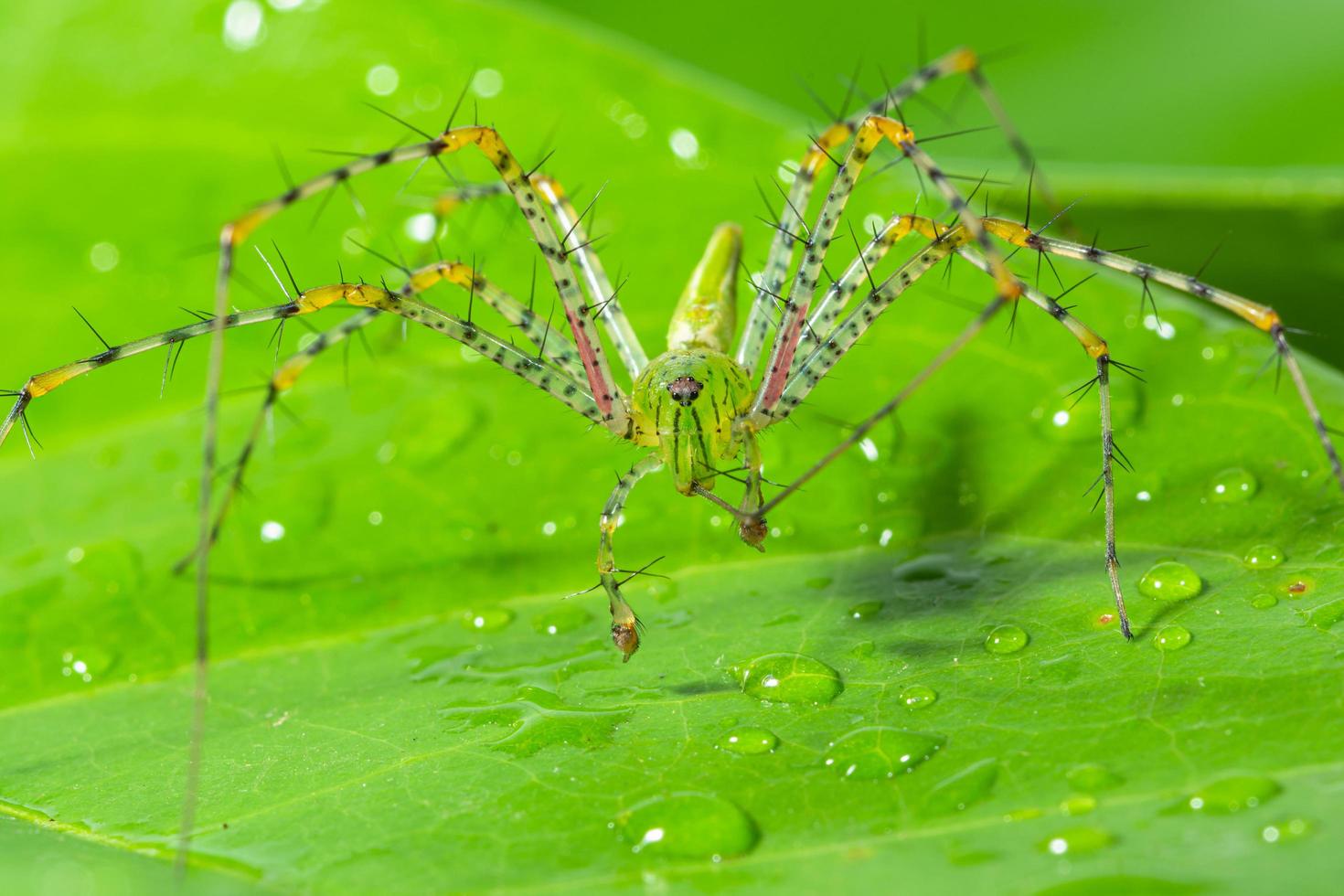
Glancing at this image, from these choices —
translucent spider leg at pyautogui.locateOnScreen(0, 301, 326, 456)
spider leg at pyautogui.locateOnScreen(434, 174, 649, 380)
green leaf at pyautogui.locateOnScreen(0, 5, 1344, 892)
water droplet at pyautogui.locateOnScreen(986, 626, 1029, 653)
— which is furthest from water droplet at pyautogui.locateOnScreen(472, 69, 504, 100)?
water droplet at pyautogui.locateOnScreen(986, 626, 1029, 653)

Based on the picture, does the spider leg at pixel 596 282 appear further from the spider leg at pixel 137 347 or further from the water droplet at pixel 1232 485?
the water droplet at pixel 1232 485

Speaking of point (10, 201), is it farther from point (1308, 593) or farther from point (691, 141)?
point (1308, 593)

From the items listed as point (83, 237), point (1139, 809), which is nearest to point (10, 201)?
point (83, 237)

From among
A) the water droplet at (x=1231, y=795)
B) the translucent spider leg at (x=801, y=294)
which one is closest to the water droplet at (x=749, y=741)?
the water droplet at (x=1231, y=795)

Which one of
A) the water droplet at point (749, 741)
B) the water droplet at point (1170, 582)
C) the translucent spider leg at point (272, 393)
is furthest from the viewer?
the translucent spider leg at point (272, 393)

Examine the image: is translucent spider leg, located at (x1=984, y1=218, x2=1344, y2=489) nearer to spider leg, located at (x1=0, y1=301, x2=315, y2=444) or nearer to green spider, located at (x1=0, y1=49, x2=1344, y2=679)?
green spider, located at (x1=0, y1=49, x2=1344, y2=679)

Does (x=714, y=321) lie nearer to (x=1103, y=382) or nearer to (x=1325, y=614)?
(x=1103, y=382)
